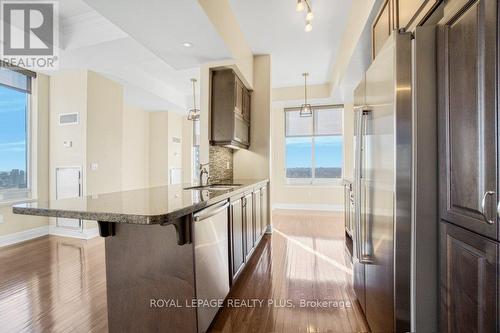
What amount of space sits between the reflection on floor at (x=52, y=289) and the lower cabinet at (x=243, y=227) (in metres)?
1.13

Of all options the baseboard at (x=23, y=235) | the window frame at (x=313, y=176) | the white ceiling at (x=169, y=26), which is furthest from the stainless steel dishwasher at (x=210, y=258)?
the window frame at (x=313, y=176)

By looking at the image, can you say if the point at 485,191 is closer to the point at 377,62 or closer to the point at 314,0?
the point at 377,62

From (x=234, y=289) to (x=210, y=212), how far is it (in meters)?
1.05

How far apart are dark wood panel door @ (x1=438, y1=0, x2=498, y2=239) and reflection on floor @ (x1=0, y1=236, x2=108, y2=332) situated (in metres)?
2.42

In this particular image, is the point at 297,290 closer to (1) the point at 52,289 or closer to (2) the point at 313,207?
(1) the point at 52,289

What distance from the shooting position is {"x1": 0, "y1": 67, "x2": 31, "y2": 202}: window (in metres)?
3.88

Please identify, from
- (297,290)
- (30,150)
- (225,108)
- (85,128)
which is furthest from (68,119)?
(297,290)

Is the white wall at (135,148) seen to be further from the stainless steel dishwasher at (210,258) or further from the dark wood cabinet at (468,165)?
the dark wood cabinet at (468,165)

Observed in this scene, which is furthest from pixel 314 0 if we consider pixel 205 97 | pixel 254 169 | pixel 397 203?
pixel 397 203

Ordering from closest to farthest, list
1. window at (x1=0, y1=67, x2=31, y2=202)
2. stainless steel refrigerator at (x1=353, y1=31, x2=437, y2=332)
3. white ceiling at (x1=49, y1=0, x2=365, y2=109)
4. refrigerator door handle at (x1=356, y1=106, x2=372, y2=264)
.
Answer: stainless steel refrigerator at (x1=353, y1=31, x2=437, y2=332) < refrigerator door handle at (x1=356, y1=106, x2=372, y2=264) < white ceiling at (x1=49, y1=0, x2=365, y2=109) < window at (x1=0, y1=67, x2=31, y2=202)

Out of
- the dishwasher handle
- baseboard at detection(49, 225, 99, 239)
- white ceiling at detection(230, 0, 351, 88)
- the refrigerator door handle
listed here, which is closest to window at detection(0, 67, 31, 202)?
baseboard at detection(49, 225, 99, 239)

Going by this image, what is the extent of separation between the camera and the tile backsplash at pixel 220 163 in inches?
135

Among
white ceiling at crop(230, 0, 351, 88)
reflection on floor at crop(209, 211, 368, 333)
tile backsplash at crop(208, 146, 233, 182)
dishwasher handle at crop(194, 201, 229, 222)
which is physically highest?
white ceiling at crop(230, 0, 351, 88)

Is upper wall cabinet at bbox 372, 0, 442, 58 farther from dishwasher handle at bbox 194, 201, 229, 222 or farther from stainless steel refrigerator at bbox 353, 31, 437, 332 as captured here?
dishwasher handle at bbox 194, 201, 229, 222
